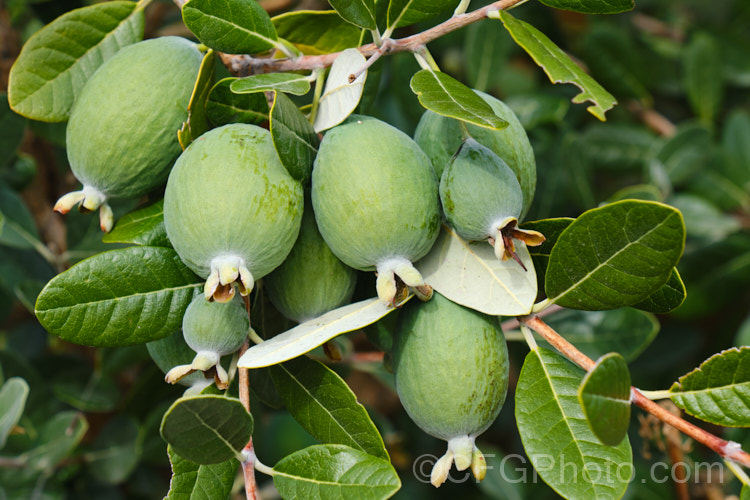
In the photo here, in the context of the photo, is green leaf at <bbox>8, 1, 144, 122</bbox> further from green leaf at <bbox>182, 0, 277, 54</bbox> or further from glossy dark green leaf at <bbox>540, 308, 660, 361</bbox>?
glossy dark green leaf at <bbox>540, 308, 660, 361</bbox>

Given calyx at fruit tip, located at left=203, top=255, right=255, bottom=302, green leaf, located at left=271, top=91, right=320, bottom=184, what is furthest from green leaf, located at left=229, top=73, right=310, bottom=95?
calyx at fruit tip, located at left=203, top=255, right=255, bottom=302

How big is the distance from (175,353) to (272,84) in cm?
47

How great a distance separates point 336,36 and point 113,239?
0.57 m

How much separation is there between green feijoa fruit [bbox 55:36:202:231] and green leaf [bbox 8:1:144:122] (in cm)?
14

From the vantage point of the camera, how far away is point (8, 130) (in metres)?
1.57

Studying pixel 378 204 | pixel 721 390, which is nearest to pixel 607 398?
pixel 721 390

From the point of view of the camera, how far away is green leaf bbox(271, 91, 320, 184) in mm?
912

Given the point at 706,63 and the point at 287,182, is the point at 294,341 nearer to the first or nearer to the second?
the point at 287,182

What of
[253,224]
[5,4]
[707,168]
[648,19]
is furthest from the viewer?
[648,19]

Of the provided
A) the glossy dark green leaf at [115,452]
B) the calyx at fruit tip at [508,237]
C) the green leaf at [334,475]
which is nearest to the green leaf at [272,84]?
the calyx at fruit tip at [508,237]

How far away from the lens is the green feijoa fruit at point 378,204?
3.02 feet

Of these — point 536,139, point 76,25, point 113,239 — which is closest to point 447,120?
point 113,239

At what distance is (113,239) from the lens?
3.53 ft

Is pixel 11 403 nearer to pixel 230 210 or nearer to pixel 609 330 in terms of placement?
pixel 230 210
